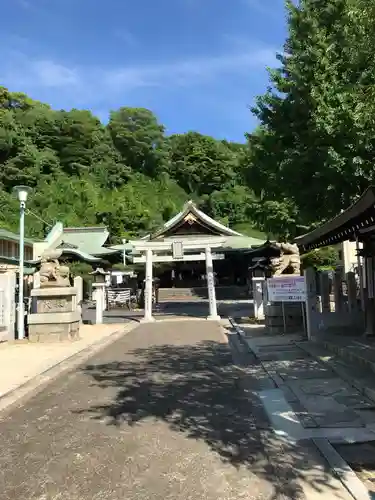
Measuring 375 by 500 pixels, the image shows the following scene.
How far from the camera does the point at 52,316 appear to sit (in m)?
14.3

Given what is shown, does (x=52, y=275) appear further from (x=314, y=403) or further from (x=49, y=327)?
(x=314, y=403)

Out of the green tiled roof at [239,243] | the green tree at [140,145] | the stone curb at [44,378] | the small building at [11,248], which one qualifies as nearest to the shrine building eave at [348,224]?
the stone curb at [44,378]

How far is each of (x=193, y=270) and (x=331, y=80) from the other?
31.1m

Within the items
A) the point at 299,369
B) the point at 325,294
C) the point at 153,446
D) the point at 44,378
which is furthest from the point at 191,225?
the point at 153,446

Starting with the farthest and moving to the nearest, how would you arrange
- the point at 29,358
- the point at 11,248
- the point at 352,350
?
the point at 11,248 < the point at 29,358 < the point at 352,350

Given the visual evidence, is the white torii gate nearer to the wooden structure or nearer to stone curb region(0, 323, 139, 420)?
stone curb region(0, 323, 139, 420)

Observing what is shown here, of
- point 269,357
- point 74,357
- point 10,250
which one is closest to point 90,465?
point 269,357

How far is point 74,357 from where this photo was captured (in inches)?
450

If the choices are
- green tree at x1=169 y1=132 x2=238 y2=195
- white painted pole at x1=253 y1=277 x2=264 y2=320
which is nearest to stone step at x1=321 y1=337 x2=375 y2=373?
white painted pole at x1=253 y1=277 x2=264 y2=320

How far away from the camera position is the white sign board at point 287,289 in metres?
12.8

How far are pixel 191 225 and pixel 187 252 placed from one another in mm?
2019

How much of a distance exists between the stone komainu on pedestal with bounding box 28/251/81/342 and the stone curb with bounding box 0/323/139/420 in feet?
3.61

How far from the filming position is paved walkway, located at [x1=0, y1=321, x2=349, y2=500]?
389cm

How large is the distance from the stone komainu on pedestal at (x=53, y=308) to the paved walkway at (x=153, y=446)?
5.76 metres
